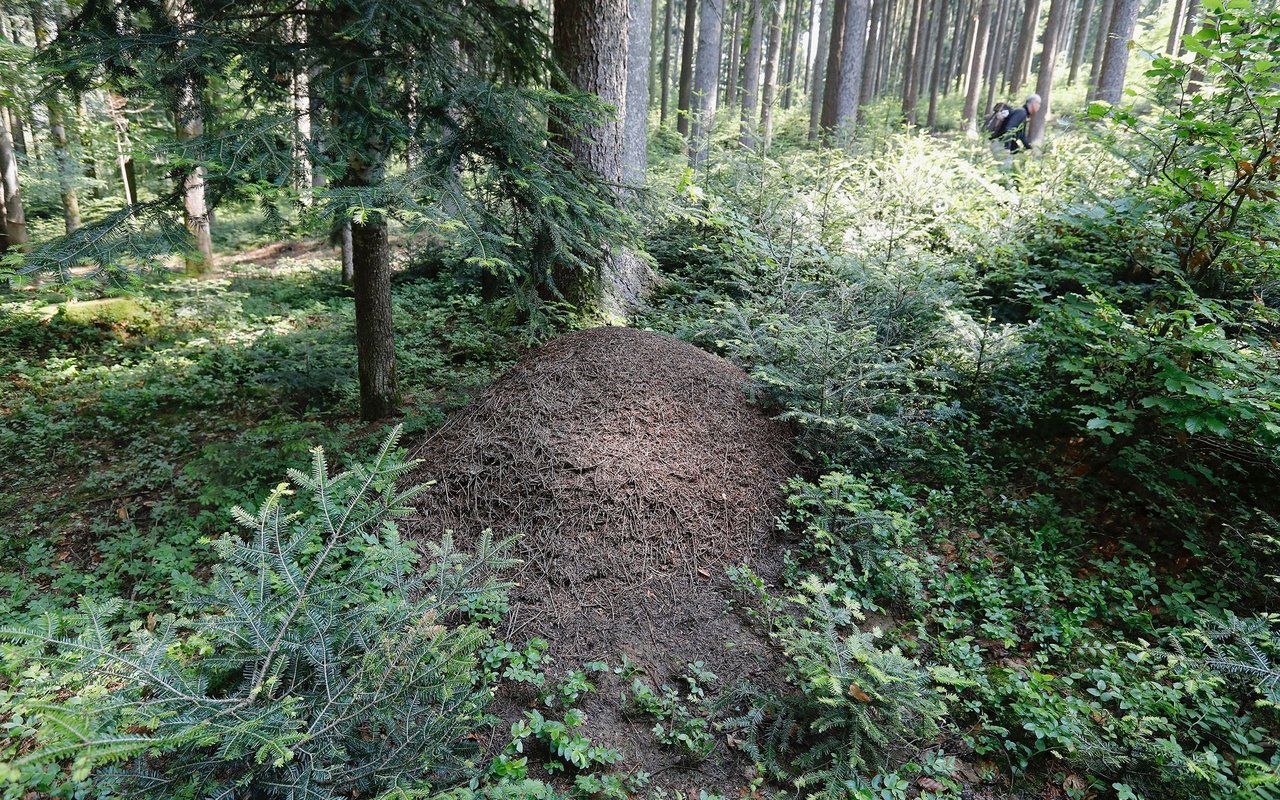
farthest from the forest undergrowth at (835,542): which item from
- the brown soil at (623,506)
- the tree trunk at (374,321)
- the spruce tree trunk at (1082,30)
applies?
the spruce tree trunk at (1082,30)

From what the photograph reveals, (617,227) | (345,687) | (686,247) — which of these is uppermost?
(617,227)

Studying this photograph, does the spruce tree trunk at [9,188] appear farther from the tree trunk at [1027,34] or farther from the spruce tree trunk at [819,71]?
the tree trunk at [1027,34]

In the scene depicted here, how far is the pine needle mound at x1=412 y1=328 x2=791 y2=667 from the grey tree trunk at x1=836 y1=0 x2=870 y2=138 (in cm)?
1051

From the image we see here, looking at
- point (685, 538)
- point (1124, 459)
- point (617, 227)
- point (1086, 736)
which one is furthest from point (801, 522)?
point (617, 227)

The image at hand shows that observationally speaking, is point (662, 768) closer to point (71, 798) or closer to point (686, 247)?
point (71, 798)

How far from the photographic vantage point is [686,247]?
26.1 ft

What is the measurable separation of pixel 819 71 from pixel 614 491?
1319 inches

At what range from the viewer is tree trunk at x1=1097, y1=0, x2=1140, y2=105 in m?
11.8

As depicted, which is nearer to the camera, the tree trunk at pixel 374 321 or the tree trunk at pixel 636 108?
the tree trunk at pixel 374 321

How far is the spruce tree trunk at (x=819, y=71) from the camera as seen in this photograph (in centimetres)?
2495

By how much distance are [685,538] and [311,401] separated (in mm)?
3993

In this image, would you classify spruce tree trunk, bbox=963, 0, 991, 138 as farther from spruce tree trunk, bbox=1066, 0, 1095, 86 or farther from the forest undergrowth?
the forest undergrowth

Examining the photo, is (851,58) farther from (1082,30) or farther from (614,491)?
(1082,30)

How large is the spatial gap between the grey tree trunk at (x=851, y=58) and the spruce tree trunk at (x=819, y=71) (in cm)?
601
